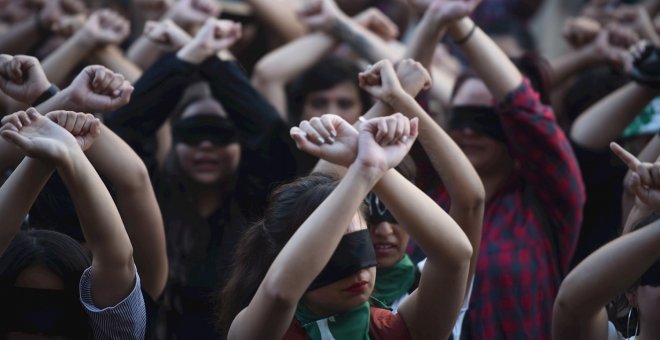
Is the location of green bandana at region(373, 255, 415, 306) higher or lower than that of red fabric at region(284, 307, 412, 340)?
lower

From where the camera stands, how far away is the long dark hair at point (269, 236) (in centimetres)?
278

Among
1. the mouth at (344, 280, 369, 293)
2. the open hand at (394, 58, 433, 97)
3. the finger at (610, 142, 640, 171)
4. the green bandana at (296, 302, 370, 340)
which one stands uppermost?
the finger at (610, 142, 640, 171)

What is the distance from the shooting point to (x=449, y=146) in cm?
303

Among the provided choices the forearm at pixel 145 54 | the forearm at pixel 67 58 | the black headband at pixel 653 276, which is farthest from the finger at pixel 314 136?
the forearm at pixel 145 54

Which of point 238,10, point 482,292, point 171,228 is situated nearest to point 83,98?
point 171,228

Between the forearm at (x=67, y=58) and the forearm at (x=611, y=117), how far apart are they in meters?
2.02

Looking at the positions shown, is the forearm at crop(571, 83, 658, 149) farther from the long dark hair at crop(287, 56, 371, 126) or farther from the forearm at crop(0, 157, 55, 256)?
the forearm at crop(0, 157, 55, 256)

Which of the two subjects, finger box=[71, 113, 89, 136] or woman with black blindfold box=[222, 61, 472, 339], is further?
finger box=[71, 113, 89, 136]

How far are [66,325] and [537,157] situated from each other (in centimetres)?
170

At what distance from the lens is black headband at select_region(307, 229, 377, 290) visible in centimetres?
266

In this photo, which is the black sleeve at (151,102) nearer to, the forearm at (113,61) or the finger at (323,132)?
the forearm at (113,61)

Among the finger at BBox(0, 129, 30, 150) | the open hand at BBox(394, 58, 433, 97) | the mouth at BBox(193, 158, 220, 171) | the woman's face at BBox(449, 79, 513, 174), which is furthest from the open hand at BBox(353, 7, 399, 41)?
the finger at BBox(0, 129, 30, 150)

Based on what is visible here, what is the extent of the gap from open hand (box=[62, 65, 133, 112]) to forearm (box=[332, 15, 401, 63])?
1.55 m

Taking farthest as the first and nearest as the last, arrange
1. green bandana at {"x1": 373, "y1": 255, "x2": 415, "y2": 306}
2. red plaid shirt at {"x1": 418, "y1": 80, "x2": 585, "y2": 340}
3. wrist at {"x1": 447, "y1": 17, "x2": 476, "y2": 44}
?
wrist at {"x1": 447, "y1": 17, "x2": 476, "y2": 44} → red plaid shirt at {"x1": 418, "y1": 80, "x2": 585, "y2": 340} → green bandana at {"x1": 373, "y1": 255, "x2": 415, "y2": 306}
